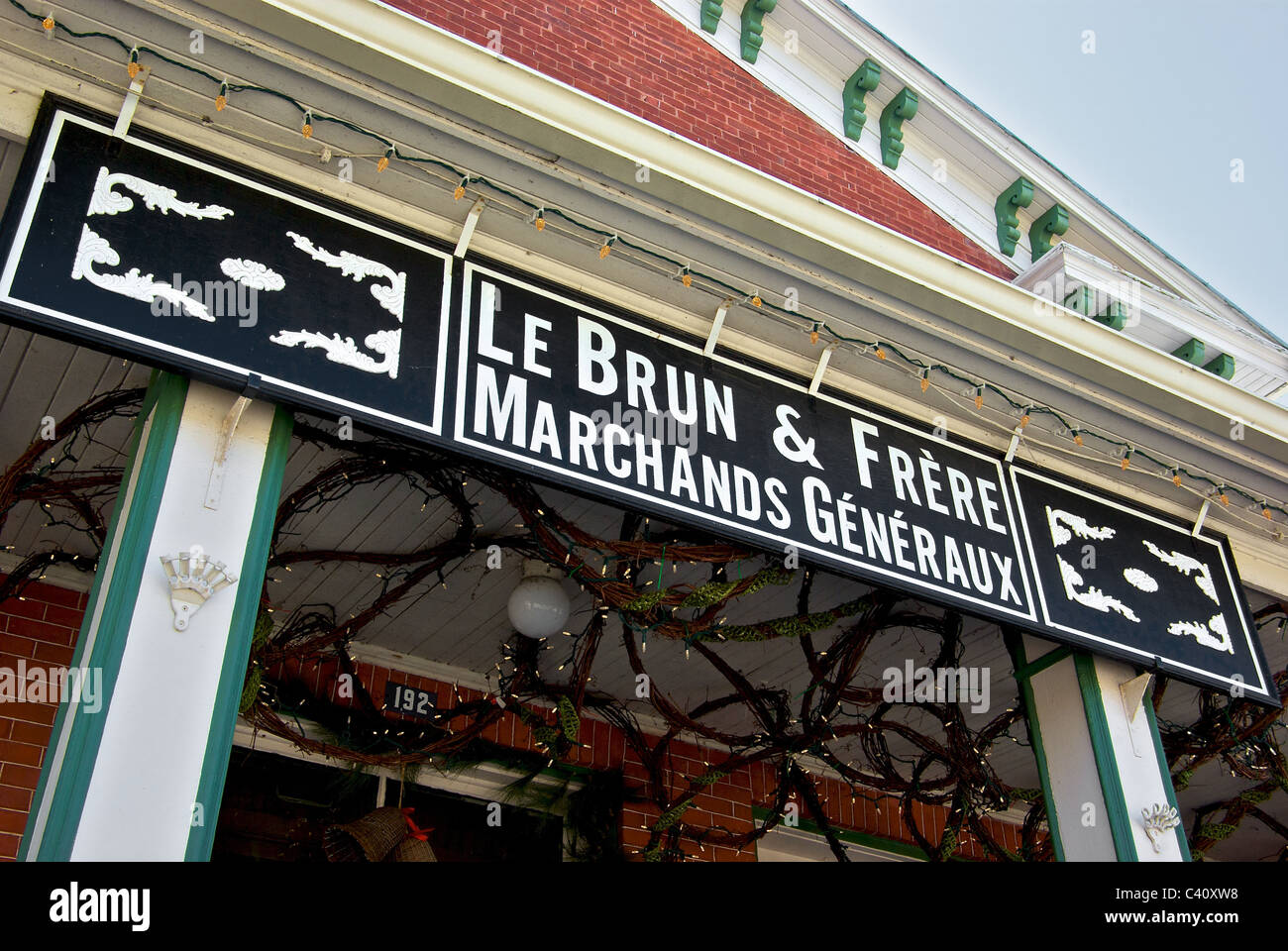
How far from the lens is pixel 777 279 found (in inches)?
220

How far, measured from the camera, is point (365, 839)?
615cm

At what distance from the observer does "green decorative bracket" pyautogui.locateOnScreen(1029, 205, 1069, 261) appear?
303 inches

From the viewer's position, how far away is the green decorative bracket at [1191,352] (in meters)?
7.16

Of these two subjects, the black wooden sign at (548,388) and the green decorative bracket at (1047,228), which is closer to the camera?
the black wooden sign at (548,388)

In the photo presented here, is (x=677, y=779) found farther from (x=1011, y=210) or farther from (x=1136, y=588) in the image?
(x=1011, y=210)

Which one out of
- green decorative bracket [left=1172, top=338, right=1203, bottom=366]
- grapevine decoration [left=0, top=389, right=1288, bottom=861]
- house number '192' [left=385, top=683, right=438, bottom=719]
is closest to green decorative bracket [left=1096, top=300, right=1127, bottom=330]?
green decorative bracket [left=1172, top=338, right=1203, bottom=366]

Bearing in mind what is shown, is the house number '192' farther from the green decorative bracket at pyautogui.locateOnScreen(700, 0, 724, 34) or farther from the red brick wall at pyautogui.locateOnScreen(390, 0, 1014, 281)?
the green decorative bracket at pyautogui.locateOnScreen(700, 0, 724, 34)

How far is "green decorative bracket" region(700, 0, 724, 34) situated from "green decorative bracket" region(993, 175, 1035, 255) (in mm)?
2087

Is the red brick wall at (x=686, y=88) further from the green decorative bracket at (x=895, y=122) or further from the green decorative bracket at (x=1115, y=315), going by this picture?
the green decorative bracket at (x=1115, y=315)

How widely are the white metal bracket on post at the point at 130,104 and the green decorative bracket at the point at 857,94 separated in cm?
420

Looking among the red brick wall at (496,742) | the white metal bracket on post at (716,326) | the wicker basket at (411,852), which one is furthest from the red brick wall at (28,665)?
the white metal bracket on post at (716,326)

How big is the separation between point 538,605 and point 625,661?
5.09ft

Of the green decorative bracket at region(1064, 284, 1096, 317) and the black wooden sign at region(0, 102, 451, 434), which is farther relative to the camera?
the green decorative bracket at region(1064, 284, 1096, 317)
